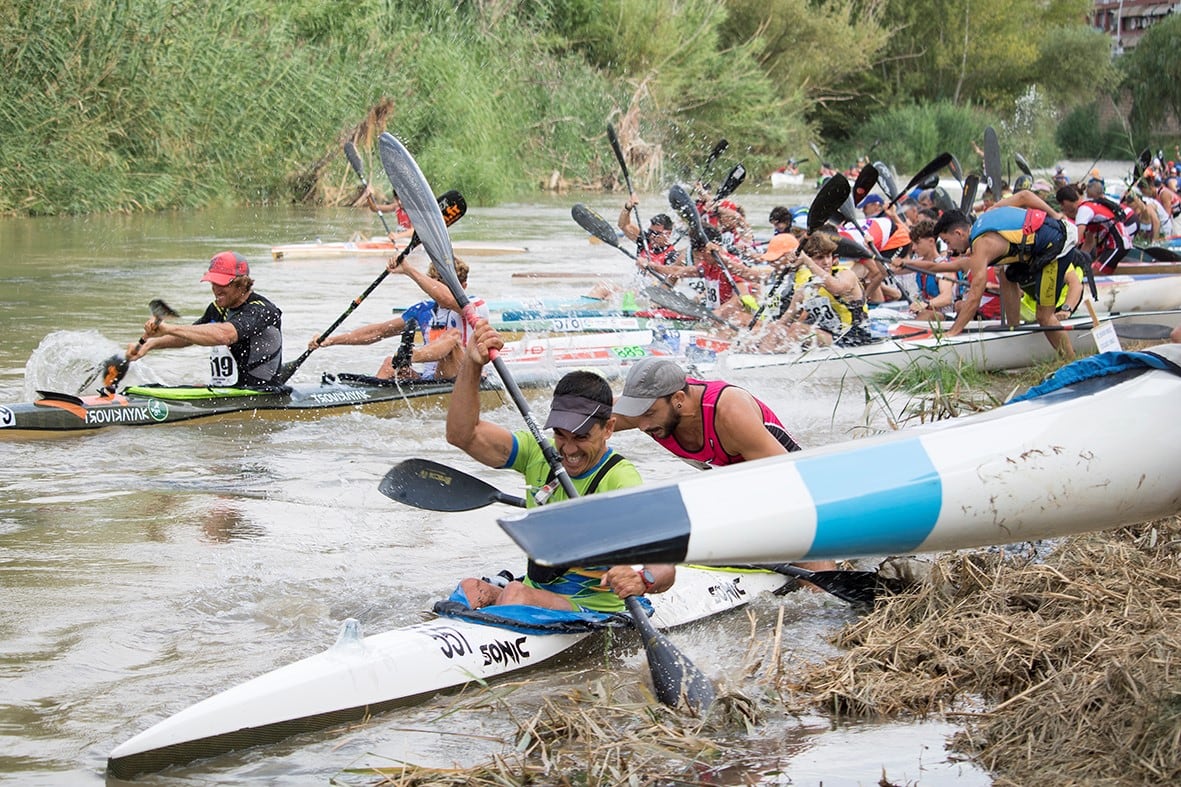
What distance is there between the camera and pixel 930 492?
2.95m

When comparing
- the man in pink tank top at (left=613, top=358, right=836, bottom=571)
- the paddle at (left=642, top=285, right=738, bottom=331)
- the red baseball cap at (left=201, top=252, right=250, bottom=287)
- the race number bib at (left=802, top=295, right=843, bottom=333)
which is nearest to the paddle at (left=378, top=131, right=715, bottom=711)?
the man in pink tank top at (left=613, top=358, right=836, bottom=571)

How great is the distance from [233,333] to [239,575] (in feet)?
9.82

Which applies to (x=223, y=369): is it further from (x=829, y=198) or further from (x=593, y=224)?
(x=593, y=224)

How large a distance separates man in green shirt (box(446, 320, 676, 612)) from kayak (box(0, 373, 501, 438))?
4.32 metres

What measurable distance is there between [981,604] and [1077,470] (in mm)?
1786

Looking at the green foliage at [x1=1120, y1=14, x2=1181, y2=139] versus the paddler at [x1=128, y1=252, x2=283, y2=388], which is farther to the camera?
the green foliage at [x1=1120, y1=14, x2=1181, y2=139]

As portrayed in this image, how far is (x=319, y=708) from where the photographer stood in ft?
13.6

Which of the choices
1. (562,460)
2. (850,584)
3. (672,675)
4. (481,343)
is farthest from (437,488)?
(850,584)

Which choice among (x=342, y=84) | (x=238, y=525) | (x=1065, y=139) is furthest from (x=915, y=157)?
(x=238, y=525)

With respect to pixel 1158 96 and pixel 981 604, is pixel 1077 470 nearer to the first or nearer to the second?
pixel 981 604

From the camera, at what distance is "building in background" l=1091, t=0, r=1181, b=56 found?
209 feet

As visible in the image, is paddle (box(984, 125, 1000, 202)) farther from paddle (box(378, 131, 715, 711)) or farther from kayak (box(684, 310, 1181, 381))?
paddle (box(378, 131, 715, 711))

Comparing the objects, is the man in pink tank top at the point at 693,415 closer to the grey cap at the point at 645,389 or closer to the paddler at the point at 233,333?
the grey cap at the point at 645,389

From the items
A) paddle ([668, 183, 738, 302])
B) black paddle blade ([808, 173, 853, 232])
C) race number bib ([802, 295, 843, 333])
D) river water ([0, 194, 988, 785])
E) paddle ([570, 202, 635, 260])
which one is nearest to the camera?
river water ([0, 194, 988, 785])
